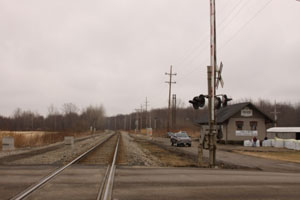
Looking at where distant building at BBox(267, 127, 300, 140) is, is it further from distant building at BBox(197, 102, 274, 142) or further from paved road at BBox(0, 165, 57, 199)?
paved road at BBox(0, 165, 57, 199)

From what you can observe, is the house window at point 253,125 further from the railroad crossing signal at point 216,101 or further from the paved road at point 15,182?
the paved road at point 15,182

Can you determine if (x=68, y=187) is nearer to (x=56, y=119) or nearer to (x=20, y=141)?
(x=20, y=141)

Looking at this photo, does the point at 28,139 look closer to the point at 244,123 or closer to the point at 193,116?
the point at 244,123

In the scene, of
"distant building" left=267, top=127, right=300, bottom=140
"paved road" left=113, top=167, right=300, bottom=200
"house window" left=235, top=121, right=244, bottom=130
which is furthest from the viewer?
"distant building" left=267, top=127, right=300, bottom=140

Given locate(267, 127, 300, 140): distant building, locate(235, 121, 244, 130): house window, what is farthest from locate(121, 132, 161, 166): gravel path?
locate(267, 127, 300, 140): distant building

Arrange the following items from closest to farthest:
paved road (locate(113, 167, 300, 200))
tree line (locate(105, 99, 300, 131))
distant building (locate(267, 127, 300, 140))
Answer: paved road (locate(113, 167, 300, 200))
distant building (locate(267, 127, 300, 140))
tree line (locate(105, 99, 300, 131))

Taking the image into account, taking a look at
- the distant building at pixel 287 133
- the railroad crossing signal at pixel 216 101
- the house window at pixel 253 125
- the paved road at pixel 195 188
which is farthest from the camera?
the distant building at pixel 287 133

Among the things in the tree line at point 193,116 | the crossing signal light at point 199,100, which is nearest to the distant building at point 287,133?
the tree line at point 193,116

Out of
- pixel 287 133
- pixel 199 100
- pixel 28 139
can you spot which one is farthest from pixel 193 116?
pixel 199 100

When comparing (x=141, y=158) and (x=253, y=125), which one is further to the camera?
(x=253, y=125)

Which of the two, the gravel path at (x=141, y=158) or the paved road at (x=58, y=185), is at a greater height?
the paved road at (x=58, y=185)

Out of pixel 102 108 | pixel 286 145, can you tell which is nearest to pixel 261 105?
pixel 102 108

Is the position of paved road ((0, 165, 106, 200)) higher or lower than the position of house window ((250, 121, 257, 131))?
lower

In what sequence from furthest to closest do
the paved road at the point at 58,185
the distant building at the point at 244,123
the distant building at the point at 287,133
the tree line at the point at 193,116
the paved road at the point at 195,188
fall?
the tree line at the point at 193,116, the distant building at the point at 287,133, the distant building at the point at 244,123, the paved road at the point at 195,188, the paved road at the point at 58,185
